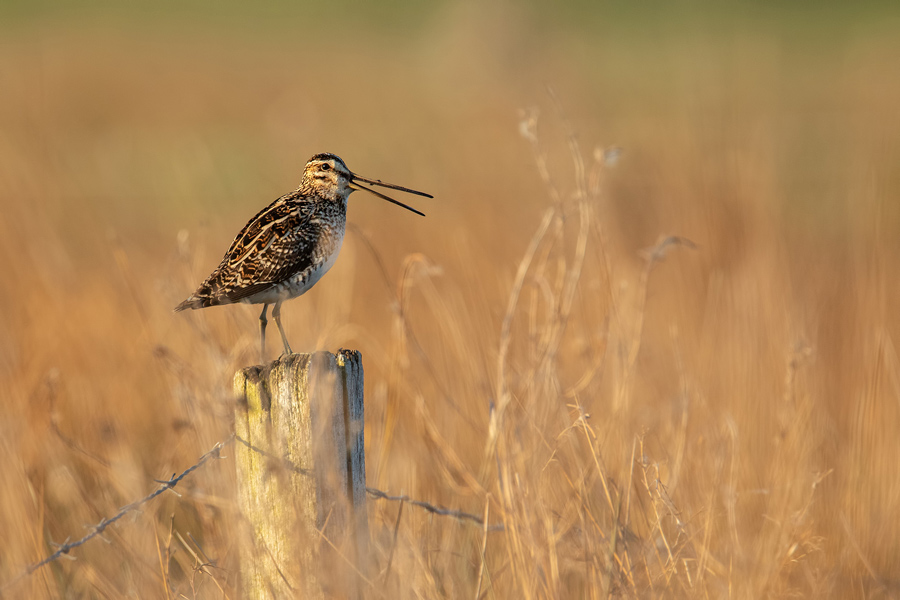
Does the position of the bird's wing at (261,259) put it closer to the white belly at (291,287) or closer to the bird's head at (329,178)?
the white belly at (291,287)

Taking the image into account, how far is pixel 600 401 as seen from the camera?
569 cm

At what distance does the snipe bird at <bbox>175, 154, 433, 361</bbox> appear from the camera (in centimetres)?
361

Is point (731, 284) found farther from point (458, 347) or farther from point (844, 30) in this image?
point (844, 30)

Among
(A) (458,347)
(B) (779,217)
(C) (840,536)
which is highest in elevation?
(B) (779,217)

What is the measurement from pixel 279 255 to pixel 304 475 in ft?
4.08

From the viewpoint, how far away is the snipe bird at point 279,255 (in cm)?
361

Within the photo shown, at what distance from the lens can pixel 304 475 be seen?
2.64 metres

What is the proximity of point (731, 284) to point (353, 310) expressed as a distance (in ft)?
12.4

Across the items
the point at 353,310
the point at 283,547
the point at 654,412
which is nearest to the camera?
the point at 283,547

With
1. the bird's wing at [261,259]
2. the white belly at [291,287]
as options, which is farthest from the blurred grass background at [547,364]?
the bird's wing at [261,259]

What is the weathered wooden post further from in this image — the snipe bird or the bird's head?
the bird's head

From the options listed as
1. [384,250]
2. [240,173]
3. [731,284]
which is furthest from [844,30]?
[731,284]

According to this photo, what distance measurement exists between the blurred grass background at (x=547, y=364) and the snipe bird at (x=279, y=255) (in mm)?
404

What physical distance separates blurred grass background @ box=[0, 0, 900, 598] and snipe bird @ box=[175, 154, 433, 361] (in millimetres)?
404
